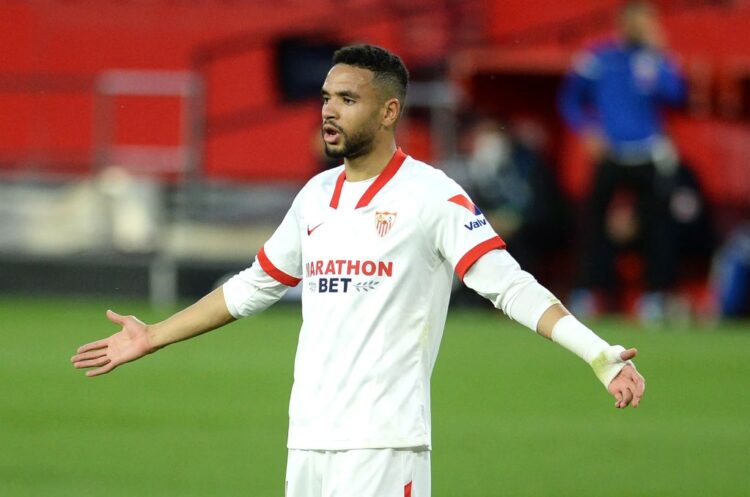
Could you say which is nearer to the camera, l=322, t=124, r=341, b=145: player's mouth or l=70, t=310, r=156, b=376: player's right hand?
l=322, t=124, r=341, b=145: player's mouth

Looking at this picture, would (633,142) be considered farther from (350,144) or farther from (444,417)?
(350,144)

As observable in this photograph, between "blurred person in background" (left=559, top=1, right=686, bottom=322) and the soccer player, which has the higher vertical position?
"blurred person in background" (left=559, top=1, right=686, bottom=322)

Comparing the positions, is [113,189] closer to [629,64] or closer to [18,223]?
[18,223]

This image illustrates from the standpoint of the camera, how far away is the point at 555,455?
10.3 m

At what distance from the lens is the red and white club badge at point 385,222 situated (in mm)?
5293

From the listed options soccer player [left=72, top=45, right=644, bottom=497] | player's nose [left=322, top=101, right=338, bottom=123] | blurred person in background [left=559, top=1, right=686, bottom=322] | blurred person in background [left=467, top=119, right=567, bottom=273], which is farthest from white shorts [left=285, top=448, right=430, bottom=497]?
blurred person in background [left=467, top=119, right=567, bottom=273]

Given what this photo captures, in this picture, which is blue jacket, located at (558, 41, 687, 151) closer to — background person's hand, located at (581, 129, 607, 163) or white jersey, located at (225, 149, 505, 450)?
background person's hand, located at (581, 129, 607, 163)

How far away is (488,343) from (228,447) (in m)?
5.44

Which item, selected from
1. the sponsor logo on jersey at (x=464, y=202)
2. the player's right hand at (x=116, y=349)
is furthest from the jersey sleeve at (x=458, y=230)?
the player's right hand at (x=116, y=349)

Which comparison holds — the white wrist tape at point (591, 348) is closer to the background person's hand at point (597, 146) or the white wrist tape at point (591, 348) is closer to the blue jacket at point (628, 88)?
the blue jacket at point (628, 88)

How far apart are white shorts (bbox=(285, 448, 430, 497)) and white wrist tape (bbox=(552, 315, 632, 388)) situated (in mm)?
577

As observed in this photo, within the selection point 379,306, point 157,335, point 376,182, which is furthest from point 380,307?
point 157,335

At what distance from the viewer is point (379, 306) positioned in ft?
17.3

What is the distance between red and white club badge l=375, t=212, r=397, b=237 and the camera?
17.4 feet
